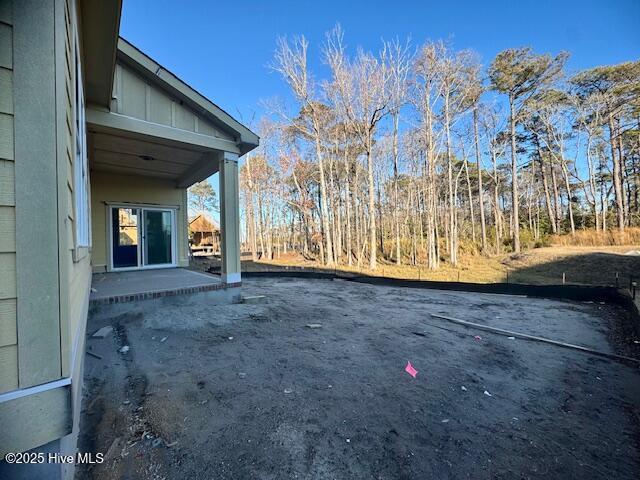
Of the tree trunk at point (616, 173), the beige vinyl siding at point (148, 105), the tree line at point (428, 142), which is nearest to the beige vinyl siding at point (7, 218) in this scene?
the beige vinyl siding at point (148, 105)

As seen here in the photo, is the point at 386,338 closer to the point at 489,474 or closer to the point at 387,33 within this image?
the point at 489,474

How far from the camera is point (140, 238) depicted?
752cm

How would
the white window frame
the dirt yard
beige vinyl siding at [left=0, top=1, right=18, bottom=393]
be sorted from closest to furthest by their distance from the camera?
beige vinyl siding at [left=0, top=1, right=18, bottom=393] → the dirt yard → the white window frame

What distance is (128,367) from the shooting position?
8.76 ft

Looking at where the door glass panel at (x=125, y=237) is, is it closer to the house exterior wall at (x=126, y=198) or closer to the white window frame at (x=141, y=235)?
the white window frame at (x=141, y=235)

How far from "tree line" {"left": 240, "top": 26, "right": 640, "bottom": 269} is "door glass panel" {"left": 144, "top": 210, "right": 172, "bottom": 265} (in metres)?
7.58

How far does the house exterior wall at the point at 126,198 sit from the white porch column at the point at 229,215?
3.66 m

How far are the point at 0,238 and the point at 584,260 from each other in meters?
14.6

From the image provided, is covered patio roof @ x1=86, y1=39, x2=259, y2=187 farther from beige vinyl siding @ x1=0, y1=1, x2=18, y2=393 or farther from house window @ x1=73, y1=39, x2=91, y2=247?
beige vinyl siding @ x1=0, y1=1, x2=18, y2=393

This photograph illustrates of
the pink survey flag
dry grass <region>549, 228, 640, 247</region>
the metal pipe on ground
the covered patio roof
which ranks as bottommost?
the metal pipe on ground

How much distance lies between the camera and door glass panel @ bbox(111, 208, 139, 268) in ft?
24.0

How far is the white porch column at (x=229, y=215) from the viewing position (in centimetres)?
519

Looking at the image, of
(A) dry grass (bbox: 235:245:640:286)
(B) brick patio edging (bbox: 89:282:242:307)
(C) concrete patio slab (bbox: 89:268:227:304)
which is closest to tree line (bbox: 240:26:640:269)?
(A) dry grass (bbox: 235:245:640:286)

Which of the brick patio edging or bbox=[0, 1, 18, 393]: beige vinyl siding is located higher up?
bbox=[0, 1, 18, 393]: beige vinyl siding
